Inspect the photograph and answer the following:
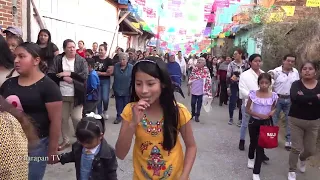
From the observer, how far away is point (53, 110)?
8.98 ft

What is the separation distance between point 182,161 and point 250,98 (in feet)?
9.73

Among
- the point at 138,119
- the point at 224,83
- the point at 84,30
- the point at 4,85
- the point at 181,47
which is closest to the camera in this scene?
the point at 138,119

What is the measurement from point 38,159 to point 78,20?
9531 mm

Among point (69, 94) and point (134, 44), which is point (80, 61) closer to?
point (69, 94)

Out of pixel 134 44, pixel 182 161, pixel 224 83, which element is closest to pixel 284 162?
pixel 182 161

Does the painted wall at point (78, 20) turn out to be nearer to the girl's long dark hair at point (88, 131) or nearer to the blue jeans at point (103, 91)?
the blue jeans at point (103, 91)

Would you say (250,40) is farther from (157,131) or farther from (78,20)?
(157,131)

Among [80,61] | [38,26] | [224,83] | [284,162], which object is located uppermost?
[38,26]

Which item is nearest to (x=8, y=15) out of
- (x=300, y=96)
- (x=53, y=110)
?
(x=53, y=110)

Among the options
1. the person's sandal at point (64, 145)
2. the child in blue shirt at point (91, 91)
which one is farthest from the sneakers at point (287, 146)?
the person's sandal at point (64, 145)

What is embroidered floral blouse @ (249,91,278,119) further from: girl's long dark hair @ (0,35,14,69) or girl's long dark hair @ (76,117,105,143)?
girl's long dark hair @ (0,35,14,69)

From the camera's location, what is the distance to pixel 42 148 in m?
2.82

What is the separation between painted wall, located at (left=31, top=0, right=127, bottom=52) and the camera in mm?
9141

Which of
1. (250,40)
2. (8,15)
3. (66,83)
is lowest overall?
(66,83)
